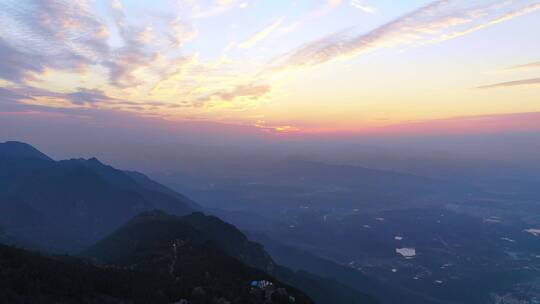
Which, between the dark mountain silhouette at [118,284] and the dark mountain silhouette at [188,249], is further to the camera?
the dark mountain silhouette at [188,249]

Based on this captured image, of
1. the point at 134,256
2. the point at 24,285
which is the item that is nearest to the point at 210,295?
the point at 24,285

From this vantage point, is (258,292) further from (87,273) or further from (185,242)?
(185,242)

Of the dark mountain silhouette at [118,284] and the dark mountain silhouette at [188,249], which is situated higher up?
the dark mountain silhouette at [118,284]

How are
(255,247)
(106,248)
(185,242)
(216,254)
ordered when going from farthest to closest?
(255,247)
(106,248)
(185,242)
(216,254)

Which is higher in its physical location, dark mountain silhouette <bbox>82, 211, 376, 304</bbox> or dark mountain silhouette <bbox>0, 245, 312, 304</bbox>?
dark mountain silhouette <bbox>0, 245, 312, 304</bbox>

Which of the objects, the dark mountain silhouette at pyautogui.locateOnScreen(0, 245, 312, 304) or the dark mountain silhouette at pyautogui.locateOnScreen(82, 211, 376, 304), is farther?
the dark mountain silhouette at pyautogui.locateOnScreen(82, 211, 376, 304)

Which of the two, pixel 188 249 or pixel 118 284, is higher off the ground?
pixel 118 284

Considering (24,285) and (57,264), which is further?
(57,264)

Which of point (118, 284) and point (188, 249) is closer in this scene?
point (118, 284)
